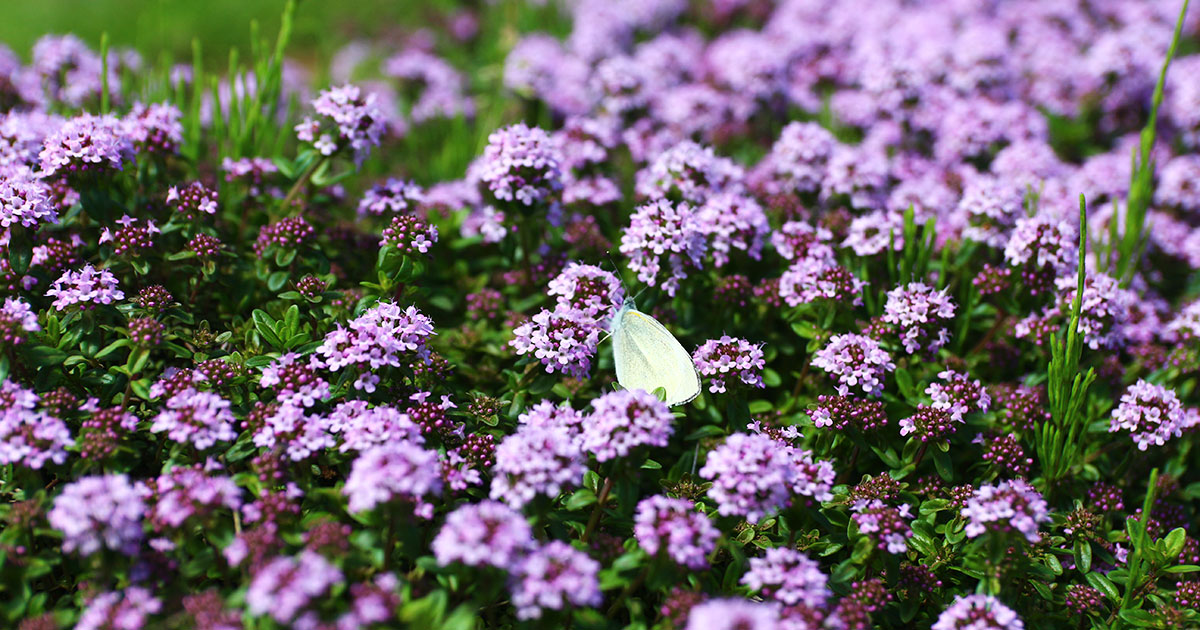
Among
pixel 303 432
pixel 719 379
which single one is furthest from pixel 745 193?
pixel 303 432

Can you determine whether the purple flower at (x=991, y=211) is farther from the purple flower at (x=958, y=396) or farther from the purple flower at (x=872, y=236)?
the purple flower at (x=958, y=396)

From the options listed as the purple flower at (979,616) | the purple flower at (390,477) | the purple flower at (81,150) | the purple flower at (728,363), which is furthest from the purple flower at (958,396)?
the purple flower at (81,150)

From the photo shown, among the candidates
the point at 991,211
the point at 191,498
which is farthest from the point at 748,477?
the point at 991,211

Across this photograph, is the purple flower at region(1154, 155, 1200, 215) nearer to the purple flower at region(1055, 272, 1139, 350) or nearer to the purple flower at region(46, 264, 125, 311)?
the purple flower at region(1055, 272, 1139, 350)

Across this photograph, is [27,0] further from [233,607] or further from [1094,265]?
[1094,265]

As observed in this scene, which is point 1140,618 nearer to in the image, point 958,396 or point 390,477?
point 958,396

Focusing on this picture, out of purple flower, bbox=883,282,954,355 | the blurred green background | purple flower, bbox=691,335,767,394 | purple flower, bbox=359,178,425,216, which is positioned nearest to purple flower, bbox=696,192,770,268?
purple flower, bbox=691,335,767,394
